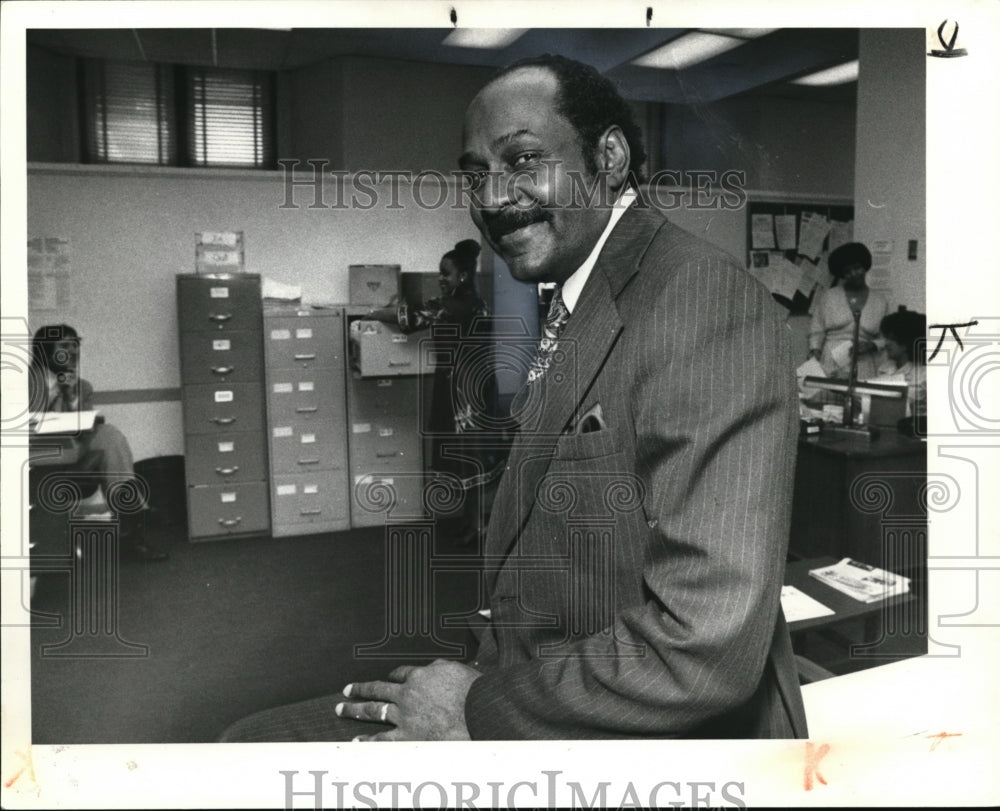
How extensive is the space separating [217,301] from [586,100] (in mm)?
1360

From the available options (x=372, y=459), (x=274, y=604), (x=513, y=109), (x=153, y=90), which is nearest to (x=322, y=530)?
(x=274, y=604)

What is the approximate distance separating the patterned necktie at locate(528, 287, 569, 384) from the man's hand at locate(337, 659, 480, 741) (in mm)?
474

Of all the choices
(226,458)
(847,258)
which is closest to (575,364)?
(847,258)

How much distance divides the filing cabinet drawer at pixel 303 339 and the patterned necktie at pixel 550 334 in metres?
0.64

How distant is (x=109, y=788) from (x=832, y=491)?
1.48 meters

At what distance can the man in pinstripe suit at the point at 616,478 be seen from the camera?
850 mm

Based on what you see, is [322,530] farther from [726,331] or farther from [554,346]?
[726,331]

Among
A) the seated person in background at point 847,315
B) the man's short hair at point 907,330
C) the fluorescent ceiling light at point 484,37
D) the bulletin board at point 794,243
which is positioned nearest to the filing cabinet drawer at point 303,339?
the fluorescent ceiling light at point 484,37

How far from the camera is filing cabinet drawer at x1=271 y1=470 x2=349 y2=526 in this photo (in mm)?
2424

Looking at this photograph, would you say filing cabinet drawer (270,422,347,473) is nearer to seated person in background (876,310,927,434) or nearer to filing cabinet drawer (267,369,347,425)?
filing cabinet drawer (267,369,347,425)

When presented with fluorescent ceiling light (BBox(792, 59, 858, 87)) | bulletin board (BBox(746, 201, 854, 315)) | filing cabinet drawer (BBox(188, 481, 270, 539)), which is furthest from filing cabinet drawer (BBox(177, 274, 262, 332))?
fluorescent ceiling light (BBox(792, 59, 858, 87))

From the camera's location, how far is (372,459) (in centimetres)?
179

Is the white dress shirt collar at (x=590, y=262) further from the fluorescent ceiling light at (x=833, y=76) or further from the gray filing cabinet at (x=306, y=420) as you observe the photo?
the gray filing cabinet at (x=306, y=420)

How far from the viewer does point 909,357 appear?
4.40 ft
